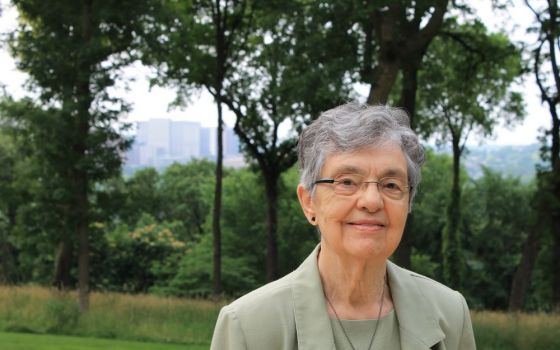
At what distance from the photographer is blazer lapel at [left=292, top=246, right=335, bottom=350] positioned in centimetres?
226

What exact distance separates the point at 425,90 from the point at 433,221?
18913mm

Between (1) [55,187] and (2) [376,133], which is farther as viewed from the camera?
(1) [55,187]

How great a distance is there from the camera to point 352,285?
2426 mm

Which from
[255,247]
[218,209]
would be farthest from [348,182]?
[255,247]

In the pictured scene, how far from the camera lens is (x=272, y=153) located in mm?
28234

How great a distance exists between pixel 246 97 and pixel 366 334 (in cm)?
2530

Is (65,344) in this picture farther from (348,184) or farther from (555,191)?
(555,191)

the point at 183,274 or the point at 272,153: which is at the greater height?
the point at 272,153

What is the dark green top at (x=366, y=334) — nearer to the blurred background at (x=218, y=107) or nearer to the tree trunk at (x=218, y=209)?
the blurred background at (x=218, y=107)

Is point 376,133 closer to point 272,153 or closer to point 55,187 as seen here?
point 55,187

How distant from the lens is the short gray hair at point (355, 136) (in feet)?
7.56

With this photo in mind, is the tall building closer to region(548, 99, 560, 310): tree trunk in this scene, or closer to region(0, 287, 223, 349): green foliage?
region(548, 99, 560, 310): tree trunk

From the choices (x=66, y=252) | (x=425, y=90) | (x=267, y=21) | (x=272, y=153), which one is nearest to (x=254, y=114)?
(x=272, y=153)

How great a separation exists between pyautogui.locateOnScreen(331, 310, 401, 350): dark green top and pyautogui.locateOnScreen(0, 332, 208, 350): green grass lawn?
30.3 feet
